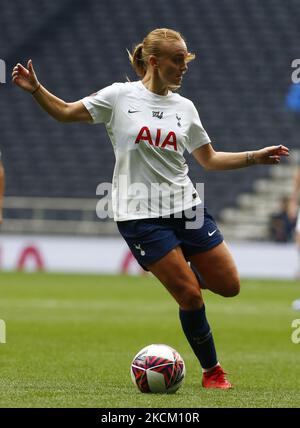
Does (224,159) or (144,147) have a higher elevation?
(144,147)

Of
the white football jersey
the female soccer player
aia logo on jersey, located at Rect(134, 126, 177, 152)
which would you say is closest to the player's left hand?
the female soccer player

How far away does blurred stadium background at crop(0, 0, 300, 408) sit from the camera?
15.1 metres

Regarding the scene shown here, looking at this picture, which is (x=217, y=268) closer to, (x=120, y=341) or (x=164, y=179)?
(x=164, y=179)

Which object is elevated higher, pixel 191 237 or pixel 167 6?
pixel 167 6

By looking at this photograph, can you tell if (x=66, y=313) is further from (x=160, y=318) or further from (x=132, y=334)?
(x=132, y=334)

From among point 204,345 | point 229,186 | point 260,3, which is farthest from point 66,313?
point 260,3

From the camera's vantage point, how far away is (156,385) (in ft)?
21.4

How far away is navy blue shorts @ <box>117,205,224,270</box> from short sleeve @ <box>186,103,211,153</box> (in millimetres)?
433

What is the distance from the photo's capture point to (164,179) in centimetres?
670

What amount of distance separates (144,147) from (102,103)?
1.24 feet

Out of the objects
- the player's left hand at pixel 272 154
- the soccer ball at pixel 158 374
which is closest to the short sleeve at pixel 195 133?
the player's left hand at pixel 272 154

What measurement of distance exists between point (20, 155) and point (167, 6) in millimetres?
5753

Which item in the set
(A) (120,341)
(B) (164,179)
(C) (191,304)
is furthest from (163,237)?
(A) (120,341)

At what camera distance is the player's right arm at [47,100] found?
6297mm
